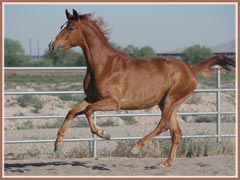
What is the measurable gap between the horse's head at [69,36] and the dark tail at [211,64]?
217 centimetres

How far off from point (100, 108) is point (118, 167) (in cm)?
134

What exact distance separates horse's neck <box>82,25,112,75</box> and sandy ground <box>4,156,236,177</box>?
5.32 ft

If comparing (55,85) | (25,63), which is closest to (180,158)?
(55,85)

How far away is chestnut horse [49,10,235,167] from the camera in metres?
9.60

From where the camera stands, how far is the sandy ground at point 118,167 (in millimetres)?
9641

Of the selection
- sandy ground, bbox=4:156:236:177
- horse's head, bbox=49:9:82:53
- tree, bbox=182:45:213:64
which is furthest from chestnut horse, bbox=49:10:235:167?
tree, bbox=182:45:213:64

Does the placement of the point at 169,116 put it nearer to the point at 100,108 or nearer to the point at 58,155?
the point at 100,108

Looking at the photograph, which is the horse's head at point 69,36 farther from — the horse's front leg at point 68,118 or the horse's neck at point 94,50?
the horse's front leg at point 68,118

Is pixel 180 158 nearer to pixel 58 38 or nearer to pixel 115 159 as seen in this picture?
pixel 115 159

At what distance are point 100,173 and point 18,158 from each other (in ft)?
8.71

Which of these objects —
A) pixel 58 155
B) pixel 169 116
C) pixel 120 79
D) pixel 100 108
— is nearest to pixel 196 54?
pixel 58 155

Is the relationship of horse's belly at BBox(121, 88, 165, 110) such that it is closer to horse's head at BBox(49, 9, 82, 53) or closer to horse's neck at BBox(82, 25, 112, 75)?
horse's neck at BBox(82, 25, 112, 75)

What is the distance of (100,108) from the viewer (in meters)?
9.36

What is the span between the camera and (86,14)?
10.0 m
